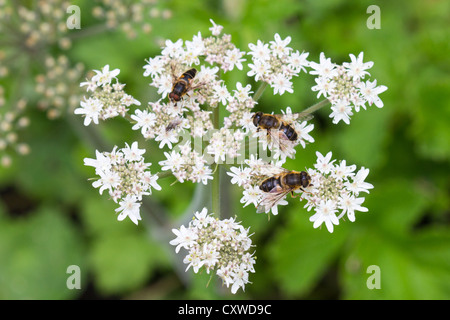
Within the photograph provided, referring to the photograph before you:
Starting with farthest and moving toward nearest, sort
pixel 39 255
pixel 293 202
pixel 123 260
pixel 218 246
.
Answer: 1. pixel 39 255
2. pixel 123 260
3. pixel 293 202
4. pixel 218 246

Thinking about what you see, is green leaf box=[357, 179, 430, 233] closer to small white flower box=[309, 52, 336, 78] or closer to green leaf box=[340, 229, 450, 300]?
green leaf box=[340, 229, 450, 300]

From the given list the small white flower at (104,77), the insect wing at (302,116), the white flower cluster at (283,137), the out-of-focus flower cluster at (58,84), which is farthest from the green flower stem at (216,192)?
the out-of-focus flower cluster at (58,84)

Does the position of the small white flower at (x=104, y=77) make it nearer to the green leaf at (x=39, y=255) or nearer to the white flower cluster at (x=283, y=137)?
the white flower cluster at (x=283, y=137)

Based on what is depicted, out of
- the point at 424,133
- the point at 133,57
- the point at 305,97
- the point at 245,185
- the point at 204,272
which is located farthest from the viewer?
the point at 133,57

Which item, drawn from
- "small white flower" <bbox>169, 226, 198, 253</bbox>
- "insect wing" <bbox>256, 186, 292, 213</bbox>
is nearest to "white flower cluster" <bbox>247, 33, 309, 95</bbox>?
"insect wing" <bbox>256, 186, 292, 213</bbox>

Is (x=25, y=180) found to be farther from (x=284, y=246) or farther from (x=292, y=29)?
(x=292, y=29)

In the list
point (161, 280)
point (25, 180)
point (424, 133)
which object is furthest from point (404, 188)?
point (25, 180)

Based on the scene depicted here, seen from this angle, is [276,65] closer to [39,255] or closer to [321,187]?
[321,187]

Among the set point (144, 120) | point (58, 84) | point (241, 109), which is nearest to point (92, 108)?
point (144, 120)
